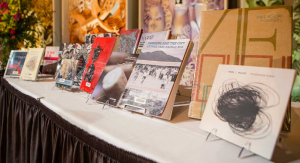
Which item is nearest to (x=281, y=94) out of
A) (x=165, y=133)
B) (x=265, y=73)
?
(x=265, y=73)

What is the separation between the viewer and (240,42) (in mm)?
758

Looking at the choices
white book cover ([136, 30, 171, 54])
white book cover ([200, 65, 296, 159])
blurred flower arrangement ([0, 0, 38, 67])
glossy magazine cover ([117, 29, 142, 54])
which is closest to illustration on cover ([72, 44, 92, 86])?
glossy magazine cover ([117, 29, 142, 54])

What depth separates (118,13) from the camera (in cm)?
238

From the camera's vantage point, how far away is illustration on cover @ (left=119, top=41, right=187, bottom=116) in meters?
0.80

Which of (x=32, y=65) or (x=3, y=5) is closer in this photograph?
(x=32, y=65)

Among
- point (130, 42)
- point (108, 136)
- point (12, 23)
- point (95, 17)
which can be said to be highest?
point (95, 17)

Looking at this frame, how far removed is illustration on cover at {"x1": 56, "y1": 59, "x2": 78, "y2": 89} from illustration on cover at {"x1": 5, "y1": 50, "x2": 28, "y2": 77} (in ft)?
2.37

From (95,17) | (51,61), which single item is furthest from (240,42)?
(95,17)

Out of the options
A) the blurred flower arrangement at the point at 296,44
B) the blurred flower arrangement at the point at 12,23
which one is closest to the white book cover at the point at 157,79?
the blurred flower arrangement at the point at 296,44

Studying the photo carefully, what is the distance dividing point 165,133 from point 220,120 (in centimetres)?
18

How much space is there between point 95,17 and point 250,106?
2.54 m

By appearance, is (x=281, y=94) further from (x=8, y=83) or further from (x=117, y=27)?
(x=117, y=27)

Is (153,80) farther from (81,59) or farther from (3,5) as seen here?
(3,5)

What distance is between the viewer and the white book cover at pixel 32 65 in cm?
171
